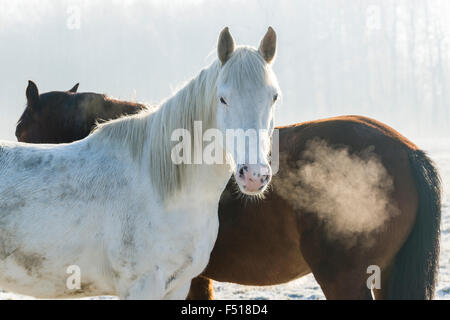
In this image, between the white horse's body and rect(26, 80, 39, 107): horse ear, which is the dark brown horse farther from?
the white horse's body

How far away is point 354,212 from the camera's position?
11.7 feet

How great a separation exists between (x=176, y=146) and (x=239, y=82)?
716 millimetres

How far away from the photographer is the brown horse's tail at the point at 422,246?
3486 millimetres

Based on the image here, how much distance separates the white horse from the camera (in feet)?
9.95

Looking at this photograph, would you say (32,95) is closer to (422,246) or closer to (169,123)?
(169,123)

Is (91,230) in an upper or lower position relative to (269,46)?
lower

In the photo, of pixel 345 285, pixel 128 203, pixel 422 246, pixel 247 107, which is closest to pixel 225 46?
pixel 247 107

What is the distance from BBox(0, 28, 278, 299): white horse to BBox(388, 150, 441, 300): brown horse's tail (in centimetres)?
136

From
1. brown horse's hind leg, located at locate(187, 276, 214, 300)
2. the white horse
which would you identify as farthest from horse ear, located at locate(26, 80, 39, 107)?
brown horse's hind leg, located at locate(187, 276, 214, 300)

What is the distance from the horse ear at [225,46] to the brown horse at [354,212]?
113 cm

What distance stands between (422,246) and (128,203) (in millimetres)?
2271

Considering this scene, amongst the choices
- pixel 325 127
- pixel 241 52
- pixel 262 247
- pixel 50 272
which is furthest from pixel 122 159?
pixel 325 127

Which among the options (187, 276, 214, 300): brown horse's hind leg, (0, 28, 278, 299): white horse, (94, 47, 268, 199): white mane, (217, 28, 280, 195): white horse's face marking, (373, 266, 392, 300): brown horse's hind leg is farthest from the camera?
(187, 276, 214, 300): brown horse's hind leg
